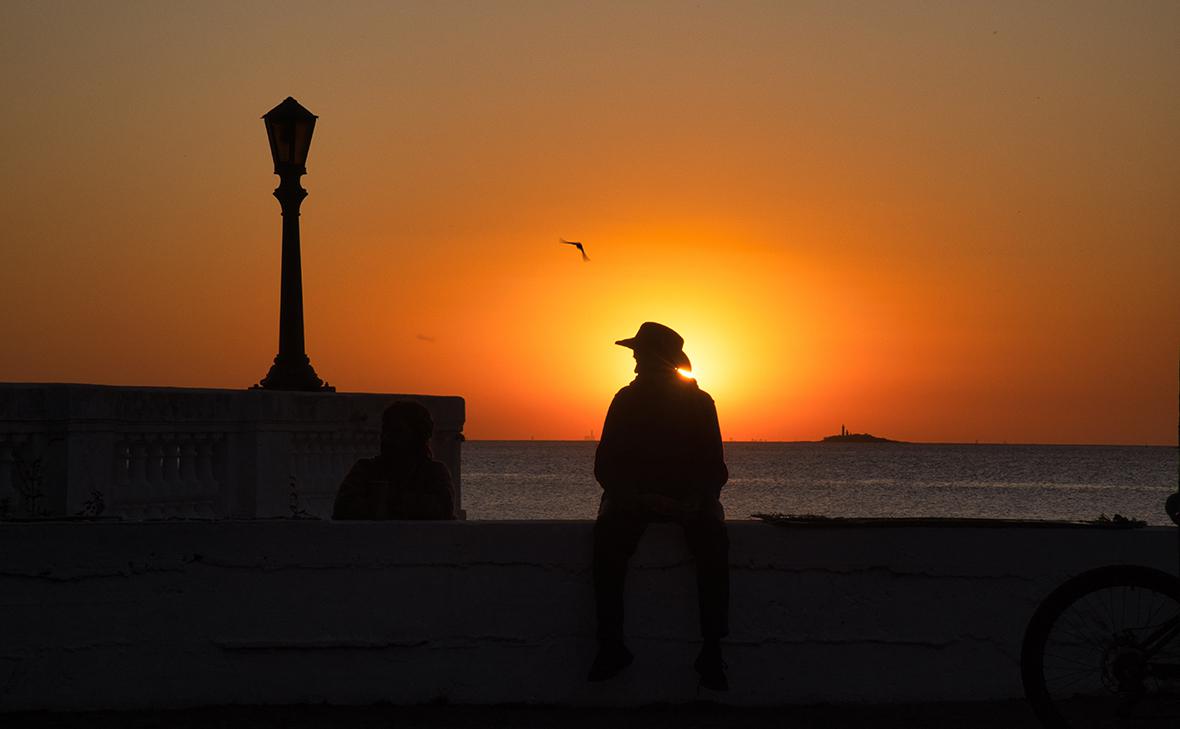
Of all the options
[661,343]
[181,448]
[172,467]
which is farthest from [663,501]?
[181,448]

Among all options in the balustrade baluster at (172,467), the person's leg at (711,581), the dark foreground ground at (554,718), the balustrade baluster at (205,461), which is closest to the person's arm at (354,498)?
the dark foreground ground at (554,718)

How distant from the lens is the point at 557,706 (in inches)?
300

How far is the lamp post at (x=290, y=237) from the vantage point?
14898 millimetres

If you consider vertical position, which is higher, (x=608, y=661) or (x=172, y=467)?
(x=172, y=467)

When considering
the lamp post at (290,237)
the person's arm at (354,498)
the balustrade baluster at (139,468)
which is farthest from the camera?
the lamp post at (290,237)

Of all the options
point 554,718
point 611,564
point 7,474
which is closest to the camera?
point 554,718

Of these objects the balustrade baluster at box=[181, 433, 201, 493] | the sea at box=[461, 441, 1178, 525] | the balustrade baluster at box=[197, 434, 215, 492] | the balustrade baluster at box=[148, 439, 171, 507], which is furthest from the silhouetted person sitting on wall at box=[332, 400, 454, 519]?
the sea at box=[461, 441, 1178, 525]

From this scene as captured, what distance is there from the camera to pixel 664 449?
748 cm

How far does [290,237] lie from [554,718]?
884cm

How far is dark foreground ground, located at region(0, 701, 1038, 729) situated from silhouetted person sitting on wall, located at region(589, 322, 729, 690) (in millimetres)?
236

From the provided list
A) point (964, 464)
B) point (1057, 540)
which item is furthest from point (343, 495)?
point (964, 464)

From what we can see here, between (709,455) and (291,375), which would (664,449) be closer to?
(709,455)

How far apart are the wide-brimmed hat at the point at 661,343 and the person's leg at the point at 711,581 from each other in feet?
2.64

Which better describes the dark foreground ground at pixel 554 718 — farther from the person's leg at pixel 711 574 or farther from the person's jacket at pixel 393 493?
the person's jacket at pixel 393 493
